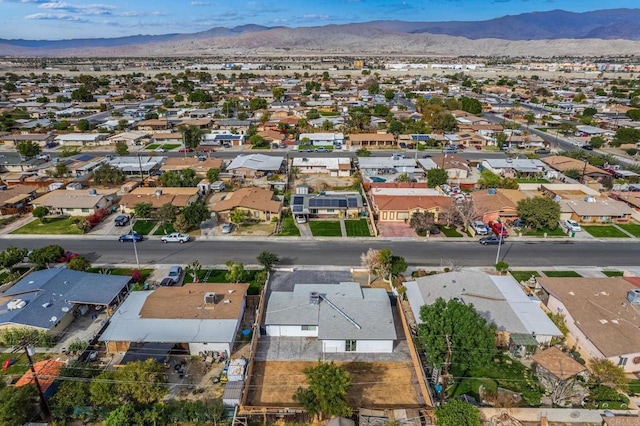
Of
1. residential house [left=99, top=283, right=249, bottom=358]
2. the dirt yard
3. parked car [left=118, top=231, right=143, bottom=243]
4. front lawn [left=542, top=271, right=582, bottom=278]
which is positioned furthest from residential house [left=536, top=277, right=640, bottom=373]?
parked car [left=118, top=231, right=143, bottom=243]

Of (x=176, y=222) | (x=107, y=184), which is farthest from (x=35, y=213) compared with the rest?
(x=176, y=222)

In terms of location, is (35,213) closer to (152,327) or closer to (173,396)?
(152,327)

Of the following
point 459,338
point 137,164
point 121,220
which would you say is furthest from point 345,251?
point 137,164

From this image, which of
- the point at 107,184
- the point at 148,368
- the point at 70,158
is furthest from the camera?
the point at 70,158

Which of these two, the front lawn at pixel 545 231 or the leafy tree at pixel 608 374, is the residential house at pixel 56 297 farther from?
the front lawn at pixel 545 231

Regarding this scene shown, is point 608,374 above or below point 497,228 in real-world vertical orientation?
above

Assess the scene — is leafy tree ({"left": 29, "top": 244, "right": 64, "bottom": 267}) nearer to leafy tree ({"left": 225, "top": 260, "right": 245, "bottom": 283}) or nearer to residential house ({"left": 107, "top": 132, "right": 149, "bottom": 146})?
leafy tree ({"left": 225, "top": 260, "right": 245, "bottom": 283})

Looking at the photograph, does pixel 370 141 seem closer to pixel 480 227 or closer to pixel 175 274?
pixel 480 227
